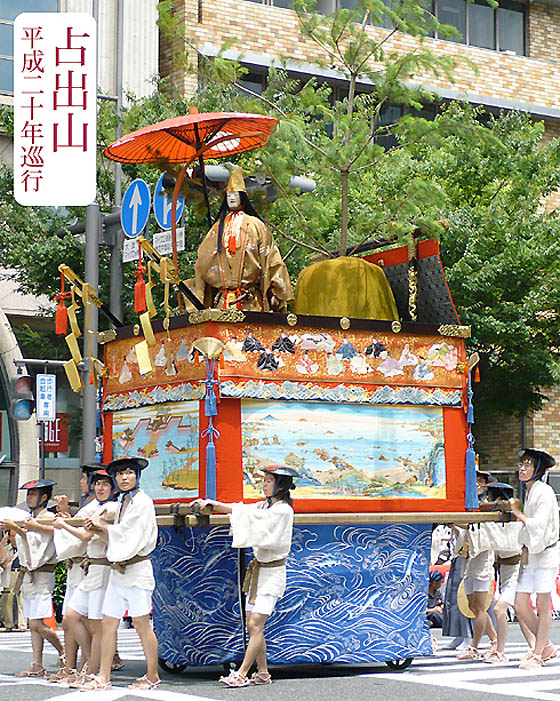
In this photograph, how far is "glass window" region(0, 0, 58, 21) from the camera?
26844 mm

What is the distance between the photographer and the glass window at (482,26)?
34000 millimetres

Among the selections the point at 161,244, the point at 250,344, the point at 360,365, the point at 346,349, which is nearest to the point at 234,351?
the point at 250,344

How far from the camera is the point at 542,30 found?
35.2m

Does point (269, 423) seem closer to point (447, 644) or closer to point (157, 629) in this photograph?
point (157, 629)

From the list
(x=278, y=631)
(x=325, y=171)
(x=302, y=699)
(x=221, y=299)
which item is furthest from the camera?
(x=325, y=171)

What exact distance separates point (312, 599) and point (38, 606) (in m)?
2.66

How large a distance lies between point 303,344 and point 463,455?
1937mm

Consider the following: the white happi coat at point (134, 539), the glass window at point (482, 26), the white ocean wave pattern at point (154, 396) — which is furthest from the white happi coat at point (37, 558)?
the glass window at point (482, 26)

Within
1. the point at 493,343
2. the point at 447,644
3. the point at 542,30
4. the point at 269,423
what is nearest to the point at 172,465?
the point at 269,423

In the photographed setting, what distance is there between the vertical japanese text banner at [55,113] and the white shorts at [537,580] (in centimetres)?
868

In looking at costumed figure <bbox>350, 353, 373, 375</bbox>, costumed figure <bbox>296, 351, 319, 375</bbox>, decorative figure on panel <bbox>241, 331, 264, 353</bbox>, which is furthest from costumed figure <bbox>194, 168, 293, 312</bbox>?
costumed figure <bbox>350, 353, 373, 375</bbox>

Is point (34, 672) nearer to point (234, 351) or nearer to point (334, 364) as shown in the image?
point (234, 351)

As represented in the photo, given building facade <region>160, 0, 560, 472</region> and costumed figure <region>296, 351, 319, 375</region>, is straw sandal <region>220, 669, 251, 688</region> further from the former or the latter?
building facade <region>160, 0, 560, 472</region>

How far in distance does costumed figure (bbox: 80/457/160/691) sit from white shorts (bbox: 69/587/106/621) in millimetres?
588
